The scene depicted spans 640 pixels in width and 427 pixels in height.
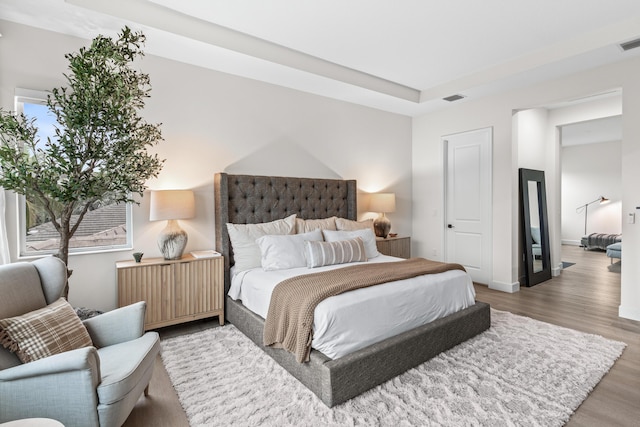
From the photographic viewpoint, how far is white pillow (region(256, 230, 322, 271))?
3217 millimetres

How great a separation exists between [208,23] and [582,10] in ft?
11.1

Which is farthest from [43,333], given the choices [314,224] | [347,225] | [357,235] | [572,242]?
[572,242]

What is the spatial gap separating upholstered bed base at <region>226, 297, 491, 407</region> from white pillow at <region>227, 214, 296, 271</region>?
0.51 m

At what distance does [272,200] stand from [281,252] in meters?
0.93

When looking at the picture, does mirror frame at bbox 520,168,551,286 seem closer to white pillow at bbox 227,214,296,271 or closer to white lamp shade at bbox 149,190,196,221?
white pillow at bbox 227,214,296,271

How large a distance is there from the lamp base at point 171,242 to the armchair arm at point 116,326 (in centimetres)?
105

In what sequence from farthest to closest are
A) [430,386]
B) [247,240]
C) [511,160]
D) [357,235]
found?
[511,160] → [357,235] → [247,240] → [430,386]

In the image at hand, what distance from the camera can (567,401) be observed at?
210cm

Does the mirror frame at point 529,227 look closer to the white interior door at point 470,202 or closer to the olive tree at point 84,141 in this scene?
the white interior door at point 470,202

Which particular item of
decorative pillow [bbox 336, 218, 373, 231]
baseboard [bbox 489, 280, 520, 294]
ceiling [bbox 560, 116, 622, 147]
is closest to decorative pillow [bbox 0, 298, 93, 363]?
decorative pillow [bbox 336, 218, 373, 231]

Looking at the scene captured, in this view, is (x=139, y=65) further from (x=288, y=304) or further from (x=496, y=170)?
(x=496, y=170)

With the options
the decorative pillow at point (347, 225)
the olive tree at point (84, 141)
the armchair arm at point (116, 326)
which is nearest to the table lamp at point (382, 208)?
the decorative pillow at point (347, 225)

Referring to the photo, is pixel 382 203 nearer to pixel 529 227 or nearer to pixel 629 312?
pixel 529 227

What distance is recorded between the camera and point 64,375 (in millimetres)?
1529
